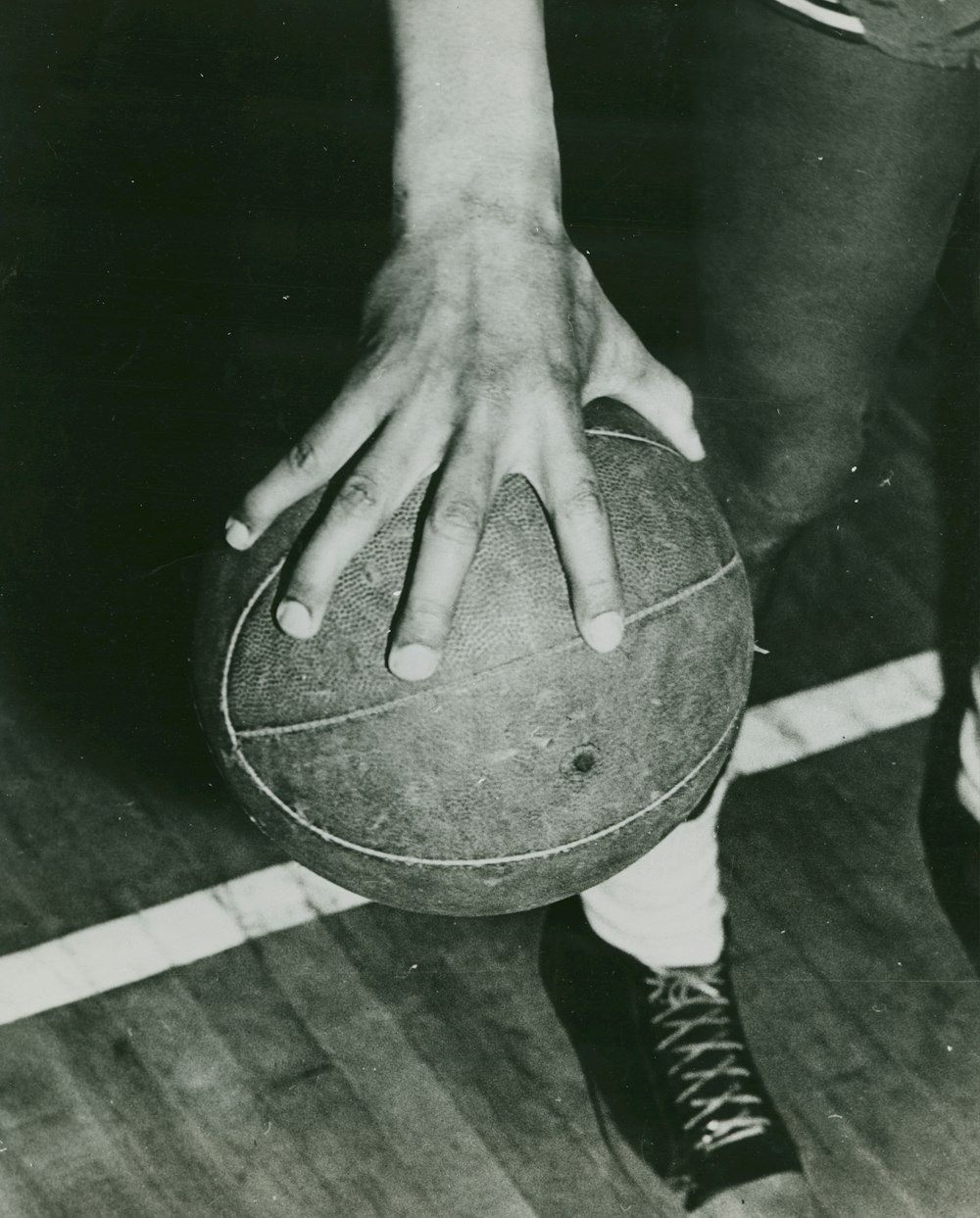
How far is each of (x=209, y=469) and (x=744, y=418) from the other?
166 centimetres

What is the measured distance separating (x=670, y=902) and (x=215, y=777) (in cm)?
122

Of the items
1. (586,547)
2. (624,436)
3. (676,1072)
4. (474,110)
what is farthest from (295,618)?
(676,1072)

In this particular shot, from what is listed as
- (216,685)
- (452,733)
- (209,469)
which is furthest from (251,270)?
(452,733)

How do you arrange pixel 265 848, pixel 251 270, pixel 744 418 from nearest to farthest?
1. pixel 744 418
2. pixel 265 848
3. pixel 251 270

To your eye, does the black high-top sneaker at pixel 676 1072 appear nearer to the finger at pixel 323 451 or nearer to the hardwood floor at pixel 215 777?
the hardwood floor at pixel 215 777

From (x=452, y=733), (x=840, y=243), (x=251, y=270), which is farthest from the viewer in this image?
(x=251, y=270)

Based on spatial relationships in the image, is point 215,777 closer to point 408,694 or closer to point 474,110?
point 408,694

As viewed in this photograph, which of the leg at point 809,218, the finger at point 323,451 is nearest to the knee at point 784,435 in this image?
the leg at point 809,218

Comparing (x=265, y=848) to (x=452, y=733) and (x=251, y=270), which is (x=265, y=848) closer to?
(x=452, y=733)

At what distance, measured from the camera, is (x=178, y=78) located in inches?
156

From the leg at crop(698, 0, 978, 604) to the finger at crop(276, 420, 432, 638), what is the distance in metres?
1.16

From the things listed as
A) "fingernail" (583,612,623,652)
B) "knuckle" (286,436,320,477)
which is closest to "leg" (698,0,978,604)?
"fingernail" (583,612,623,652)

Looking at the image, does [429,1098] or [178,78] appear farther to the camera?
[178,78]

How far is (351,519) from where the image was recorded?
149 centimetres
